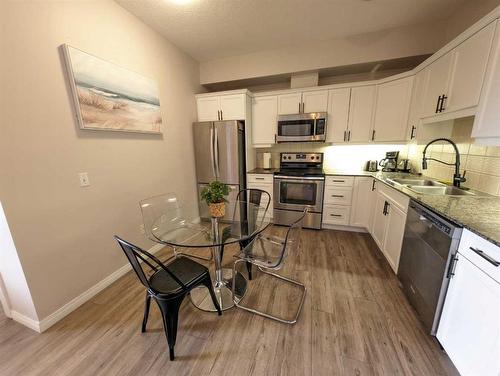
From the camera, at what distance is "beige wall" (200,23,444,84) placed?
2.46 meters

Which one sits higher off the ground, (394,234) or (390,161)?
(390,161)

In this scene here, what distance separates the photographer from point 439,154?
7.86 feet

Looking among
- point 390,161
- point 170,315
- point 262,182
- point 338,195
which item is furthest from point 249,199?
point 390,161

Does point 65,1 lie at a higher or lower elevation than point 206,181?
higher

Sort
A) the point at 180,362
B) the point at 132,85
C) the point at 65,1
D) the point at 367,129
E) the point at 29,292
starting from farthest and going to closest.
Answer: the point at 367,129 < the point at 132,85 < the point at 65,1 < the point at 29,292 < the point at 180,362

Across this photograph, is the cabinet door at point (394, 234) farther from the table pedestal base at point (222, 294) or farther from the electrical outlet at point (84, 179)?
the electrical outlet at point (84, 179)

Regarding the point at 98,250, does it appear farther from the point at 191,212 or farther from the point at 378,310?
the point at 378,310

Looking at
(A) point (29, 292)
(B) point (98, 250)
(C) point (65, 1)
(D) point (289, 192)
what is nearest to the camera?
(A) point (29, 292)

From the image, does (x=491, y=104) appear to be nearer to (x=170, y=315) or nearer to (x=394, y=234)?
(x=394, y=234)

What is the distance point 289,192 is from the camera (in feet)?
10.5

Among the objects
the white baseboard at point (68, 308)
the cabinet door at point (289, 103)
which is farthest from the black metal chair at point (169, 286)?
the cabinet door at point (289, 103)

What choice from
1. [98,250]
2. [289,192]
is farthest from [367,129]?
[98,250]

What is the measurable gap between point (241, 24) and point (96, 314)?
3.40 m

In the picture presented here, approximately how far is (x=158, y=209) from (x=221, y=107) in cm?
201
